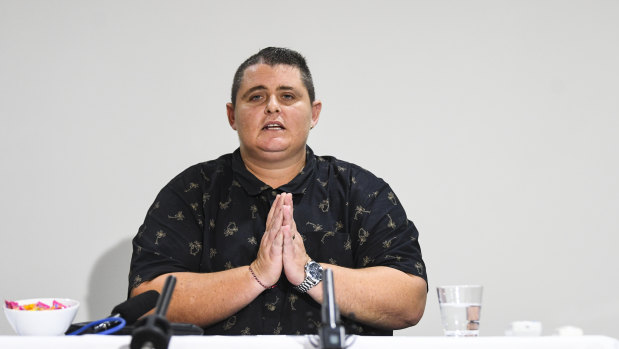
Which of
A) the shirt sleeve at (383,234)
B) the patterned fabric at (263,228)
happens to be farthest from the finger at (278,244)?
the shirt sleeve at (383,234)

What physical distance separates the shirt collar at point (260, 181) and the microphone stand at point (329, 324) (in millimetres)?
979

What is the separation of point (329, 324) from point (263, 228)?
973 mm

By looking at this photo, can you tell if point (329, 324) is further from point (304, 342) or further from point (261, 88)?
point (261, 88)

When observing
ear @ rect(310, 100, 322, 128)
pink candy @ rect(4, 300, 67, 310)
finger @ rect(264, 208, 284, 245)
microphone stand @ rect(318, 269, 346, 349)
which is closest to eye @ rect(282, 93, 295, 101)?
ear @ rect(310, 100, 322, 128)

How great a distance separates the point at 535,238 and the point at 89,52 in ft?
5.68

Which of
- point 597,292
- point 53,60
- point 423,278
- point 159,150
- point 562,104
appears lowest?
point 597,292

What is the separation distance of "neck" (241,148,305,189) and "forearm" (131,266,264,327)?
1.35ft

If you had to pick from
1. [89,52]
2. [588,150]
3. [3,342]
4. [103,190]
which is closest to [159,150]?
[103,190]

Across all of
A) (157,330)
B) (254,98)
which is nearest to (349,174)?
(254,98)

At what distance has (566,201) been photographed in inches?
87.8

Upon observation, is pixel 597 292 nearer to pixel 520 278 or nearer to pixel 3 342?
pixel 520 278

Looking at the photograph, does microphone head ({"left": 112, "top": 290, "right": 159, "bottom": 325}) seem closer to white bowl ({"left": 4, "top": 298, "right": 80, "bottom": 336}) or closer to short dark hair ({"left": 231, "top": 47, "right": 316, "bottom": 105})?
white bowl ({"left": 4, "top": 298, "right": 80, "bottom": 336})

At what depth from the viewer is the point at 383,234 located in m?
1.78

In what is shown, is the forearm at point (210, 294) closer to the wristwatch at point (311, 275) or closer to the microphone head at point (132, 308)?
the wristwatch at point (311, 275)
